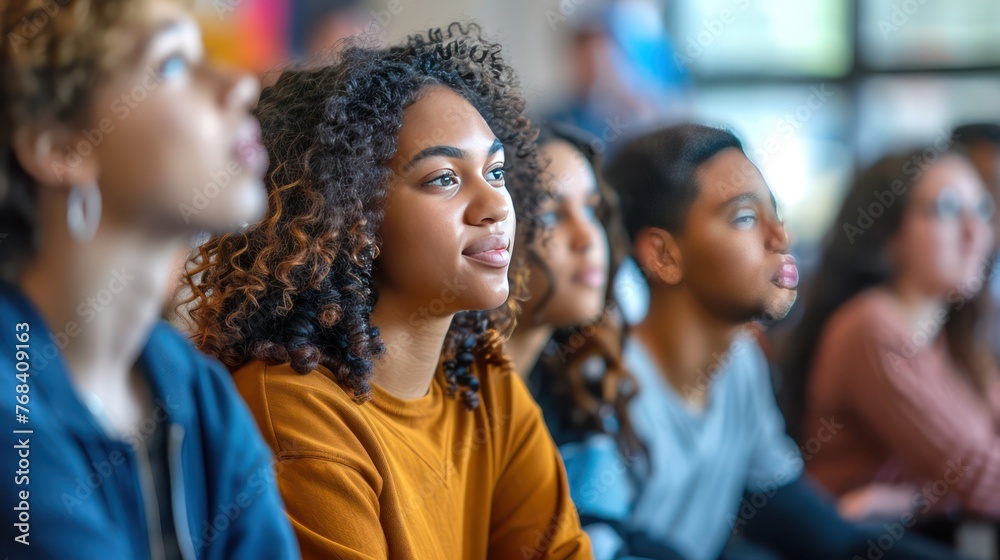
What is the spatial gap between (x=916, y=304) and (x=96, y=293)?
4.30 ft

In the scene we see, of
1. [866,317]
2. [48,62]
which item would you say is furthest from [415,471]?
[866,317]

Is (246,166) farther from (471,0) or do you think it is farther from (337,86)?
(471,0)

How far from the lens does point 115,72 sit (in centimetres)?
54

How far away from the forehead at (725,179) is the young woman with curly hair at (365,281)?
0.17m

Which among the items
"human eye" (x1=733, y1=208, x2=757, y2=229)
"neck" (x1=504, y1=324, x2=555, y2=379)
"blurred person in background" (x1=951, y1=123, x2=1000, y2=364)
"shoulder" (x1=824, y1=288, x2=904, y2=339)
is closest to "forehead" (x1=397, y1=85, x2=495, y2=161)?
"human eye" (x1=733, y1=208, x2=757, y2=229)

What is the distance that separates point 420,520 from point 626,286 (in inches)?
16.0

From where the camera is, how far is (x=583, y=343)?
3.62ft

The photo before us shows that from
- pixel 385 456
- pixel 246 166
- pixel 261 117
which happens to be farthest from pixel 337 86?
pixel 385 456

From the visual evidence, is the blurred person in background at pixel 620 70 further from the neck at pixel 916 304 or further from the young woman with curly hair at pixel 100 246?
the young woman with curly hair at pixel 100 246

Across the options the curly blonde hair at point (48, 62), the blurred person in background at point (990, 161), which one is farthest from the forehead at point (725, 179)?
the blurred person in background at point (990, 161)

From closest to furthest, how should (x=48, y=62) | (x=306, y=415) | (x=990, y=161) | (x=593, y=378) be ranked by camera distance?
(x=48, y=62) → (x=306, y=415) → (x=593, y=378) → (x=990, y=161)

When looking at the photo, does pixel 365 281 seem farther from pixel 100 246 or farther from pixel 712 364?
pixel 712 364

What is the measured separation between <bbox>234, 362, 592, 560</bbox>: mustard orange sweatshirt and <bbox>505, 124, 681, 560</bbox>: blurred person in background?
127 millimetres

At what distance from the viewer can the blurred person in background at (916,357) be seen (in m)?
1.48
